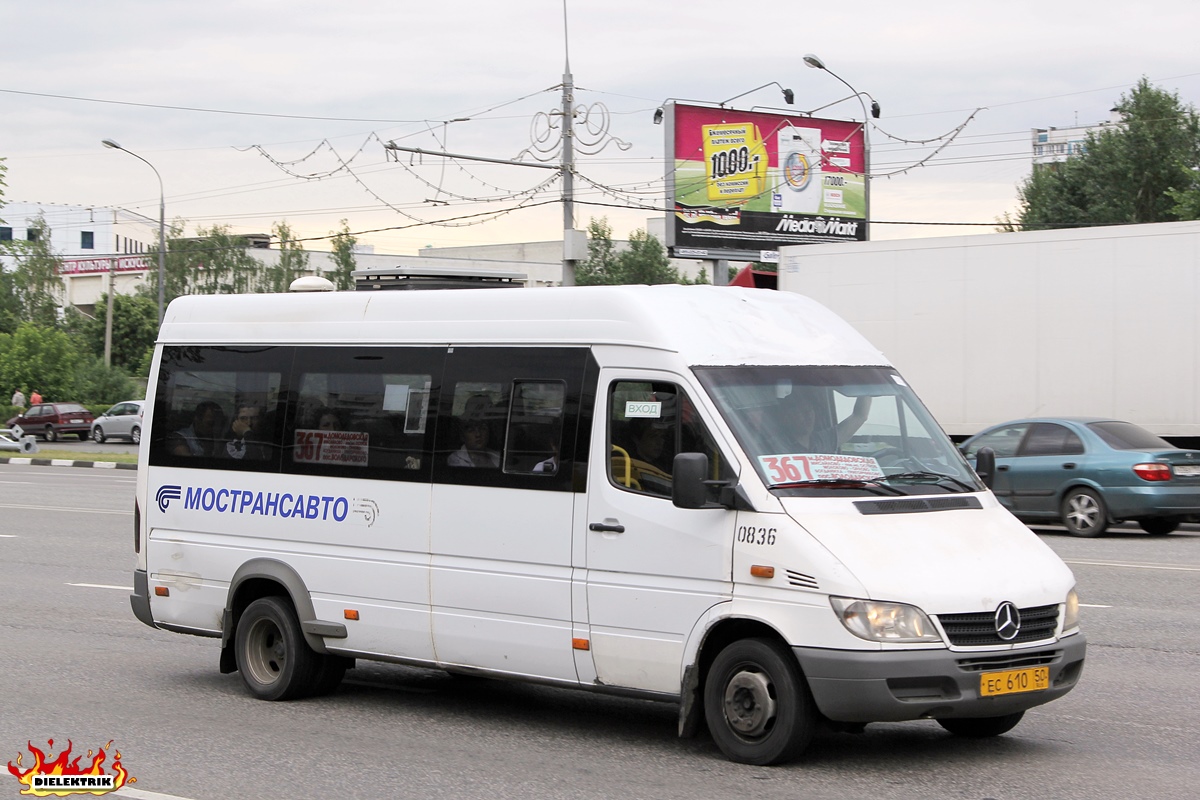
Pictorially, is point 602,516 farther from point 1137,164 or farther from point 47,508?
point 1137,164

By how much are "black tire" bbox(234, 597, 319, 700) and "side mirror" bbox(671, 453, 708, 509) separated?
116 inches

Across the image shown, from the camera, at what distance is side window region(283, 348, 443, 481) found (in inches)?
315

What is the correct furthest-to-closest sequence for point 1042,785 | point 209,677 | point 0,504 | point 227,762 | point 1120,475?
point 0,504, point 1120,475, point 209,677, point 227,762, point 1042,785

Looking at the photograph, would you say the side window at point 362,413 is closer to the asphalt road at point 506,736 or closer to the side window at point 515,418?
the side window at point 515,418

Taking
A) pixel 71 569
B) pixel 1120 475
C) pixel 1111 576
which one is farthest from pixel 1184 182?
pixel 71 569

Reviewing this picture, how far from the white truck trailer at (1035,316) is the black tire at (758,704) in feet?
51.3

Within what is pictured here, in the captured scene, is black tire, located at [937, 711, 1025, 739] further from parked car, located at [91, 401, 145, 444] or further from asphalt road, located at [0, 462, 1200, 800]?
parked car, located at [91, 401, 145, 444]

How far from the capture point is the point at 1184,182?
47.4 m

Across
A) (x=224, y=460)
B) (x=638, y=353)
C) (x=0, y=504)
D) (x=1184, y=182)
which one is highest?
(x=1184, y=182)

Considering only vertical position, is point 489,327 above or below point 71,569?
above

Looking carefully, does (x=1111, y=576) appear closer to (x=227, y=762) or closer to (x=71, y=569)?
(x=227, y=762)

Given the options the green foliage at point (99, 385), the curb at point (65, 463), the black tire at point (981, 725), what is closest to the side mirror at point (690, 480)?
the black tire at point (981, 725)

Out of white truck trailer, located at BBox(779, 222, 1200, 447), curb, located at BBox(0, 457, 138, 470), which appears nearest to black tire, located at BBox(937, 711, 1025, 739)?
white truck trailer, located at BBox(779, 222, 1200, 447)

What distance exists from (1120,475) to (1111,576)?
4.12 metres
